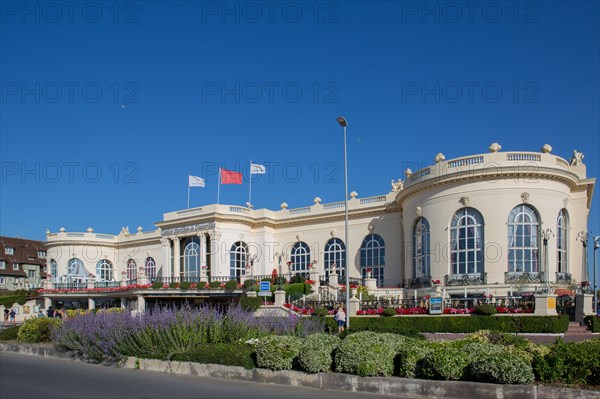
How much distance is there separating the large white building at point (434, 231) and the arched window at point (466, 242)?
0.20 feet

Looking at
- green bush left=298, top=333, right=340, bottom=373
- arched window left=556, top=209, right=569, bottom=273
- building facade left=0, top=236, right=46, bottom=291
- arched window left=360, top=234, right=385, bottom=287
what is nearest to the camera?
green bush left=298, top=333, right=340, bottom=373

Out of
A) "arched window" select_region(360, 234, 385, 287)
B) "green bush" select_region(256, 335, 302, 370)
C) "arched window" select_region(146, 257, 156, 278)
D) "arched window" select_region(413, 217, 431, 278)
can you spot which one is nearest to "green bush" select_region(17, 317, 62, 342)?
"green bush" select_region(256, 335, 302, 370)

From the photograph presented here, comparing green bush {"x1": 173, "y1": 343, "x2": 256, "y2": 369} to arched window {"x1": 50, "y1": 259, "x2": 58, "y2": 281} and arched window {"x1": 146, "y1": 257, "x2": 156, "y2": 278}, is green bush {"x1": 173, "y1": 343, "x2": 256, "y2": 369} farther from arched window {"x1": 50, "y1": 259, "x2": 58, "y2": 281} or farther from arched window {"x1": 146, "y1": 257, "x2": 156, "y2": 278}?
arched window {"x1": 50, "y1": 259, "x2": 58, "y2": 281}

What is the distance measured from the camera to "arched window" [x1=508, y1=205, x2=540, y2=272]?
112 ft

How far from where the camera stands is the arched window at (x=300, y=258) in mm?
50469

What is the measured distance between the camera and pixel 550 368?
10734 mm

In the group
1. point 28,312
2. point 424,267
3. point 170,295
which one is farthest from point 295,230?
point 28,312

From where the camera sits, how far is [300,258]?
50.9 meters

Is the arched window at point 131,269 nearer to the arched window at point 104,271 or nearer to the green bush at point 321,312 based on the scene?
the arched window at point 104,271

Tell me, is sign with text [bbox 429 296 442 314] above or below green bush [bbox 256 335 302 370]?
below

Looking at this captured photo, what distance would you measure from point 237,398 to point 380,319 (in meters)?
17.2

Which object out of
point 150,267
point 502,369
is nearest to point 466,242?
point 502,369

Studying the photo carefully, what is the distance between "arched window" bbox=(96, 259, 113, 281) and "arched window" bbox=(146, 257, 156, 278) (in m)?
6.26

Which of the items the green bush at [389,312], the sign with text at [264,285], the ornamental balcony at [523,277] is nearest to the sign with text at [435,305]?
the green bush at [389,312]
